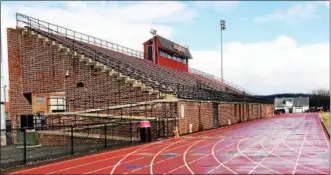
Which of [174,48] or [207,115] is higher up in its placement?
[174,48]

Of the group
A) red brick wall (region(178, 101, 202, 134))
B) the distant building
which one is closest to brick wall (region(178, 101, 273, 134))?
red brick wall (region(178, 101, 202, 134))

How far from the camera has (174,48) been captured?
230 feet

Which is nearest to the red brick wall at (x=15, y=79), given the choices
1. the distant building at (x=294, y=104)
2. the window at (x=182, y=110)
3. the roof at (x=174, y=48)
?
the window at (x=182, y=110)

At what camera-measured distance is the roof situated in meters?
65.3

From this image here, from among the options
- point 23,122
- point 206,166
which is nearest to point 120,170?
point 206,166

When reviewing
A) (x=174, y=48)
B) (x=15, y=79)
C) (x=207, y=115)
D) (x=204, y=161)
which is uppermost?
(x=174, y=48)

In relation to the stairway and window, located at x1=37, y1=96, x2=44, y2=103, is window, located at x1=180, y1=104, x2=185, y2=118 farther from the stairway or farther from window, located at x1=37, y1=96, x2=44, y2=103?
window, located at x1=37, y1=96, x2=44, y2=103

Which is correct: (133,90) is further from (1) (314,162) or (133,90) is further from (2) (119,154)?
(1) (314,162)

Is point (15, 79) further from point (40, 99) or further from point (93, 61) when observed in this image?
point (93, 61)

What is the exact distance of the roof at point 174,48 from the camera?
65312mm

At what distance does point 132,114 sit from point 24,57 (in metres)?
11.7

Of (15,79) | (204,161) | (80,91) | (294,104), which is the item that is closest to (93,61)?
(80,91)

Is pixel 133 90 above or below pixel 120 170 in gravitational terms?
above

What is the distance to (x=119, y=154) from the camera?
19.2 metres
